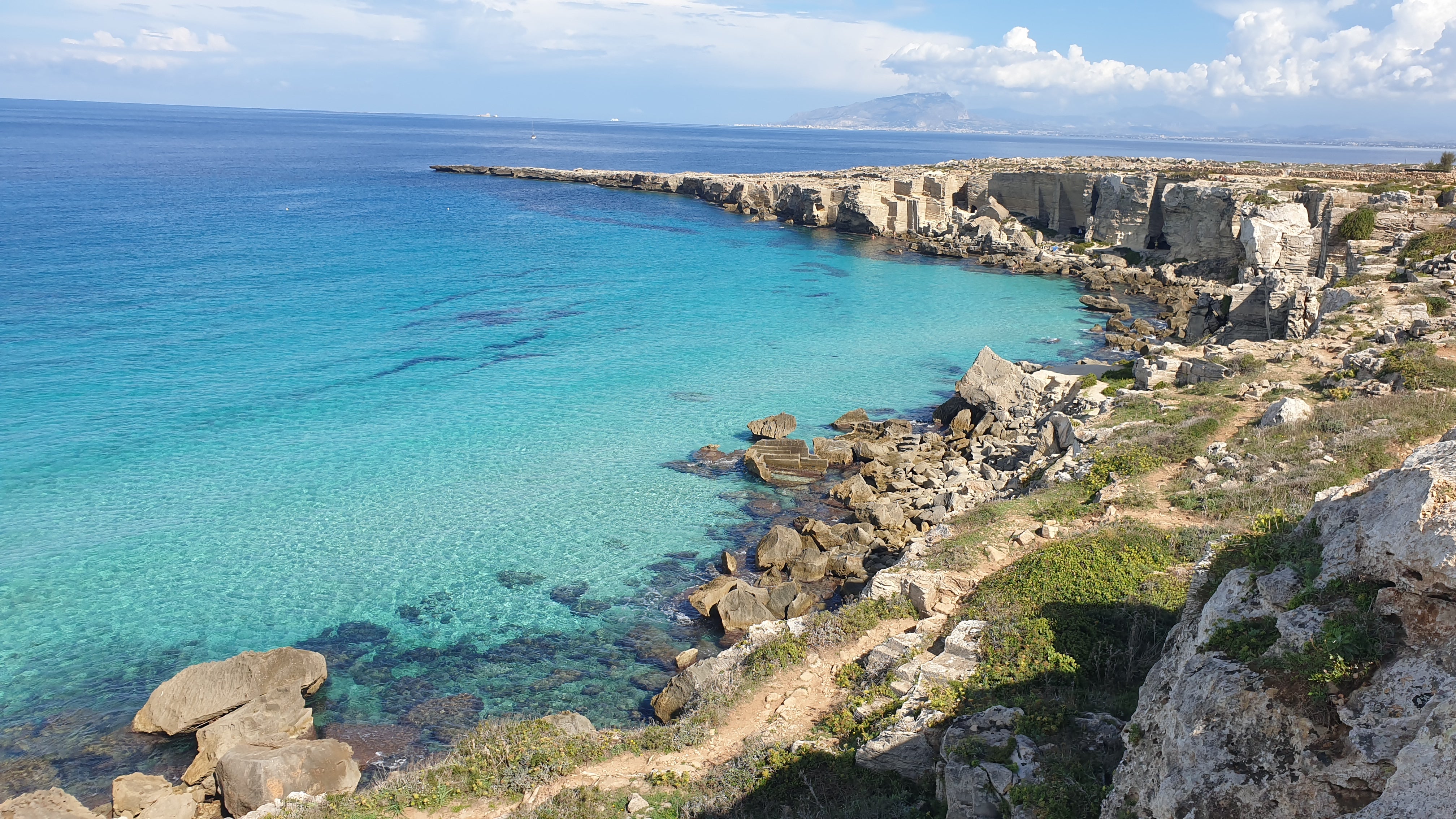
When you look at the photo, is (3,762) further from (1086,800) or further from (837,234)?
(837,234)

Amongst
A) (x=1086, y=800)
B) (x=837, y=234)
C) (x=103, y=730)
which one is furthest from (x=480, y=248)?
(x=1086, y=800)

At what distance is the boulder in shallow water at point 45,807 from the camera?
36.6 ft

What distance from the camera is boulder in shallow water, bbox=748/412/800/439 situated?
27.3 metres

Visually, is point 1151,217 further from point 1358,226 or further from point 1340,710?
point 1340,710

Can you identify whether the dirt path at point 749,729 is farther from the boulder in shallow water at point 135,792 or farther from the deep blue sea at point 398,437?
the boulder in shallow water at point 135,792

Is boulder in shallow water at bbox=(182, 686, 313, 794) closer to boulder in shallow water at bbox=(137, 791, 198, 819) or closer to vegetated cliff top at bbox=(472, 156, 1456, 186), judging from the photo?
boulder in shallow water at bbox=(137, 791, 198, 819)

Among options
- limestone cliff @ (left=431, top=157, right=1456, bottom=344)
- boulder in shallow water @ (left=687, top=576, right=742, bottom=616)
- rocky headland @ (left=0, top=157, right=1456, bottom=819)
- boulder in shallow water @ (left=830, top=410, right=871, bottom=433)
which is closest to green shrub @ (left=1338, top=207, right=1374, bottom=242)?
limestone cliff @ (left=431, top=157, right=1456, bottom=344)

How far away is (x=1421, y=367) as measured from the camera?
1845cm

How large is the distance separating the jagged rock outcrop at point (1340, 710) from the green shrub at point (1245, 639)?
0.05 m

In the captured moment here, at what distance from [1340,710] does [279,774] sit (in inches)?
504

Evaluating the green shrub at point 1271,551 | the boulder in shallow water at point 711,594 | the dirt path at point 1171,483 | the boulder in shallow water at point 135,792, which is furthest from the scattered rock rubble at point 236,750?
the dirt path at point 1171,483

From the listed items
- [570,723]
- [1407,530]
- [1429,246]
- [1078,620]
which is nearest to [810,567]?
[570,723]

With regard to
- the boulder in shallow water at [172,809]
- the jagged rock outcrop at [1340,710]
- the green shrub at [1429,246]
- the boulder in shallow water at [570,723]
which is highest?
the green shrub at [1429,246]

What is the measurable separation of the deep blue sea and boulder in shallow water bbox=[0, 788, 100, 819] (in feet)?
4.26
